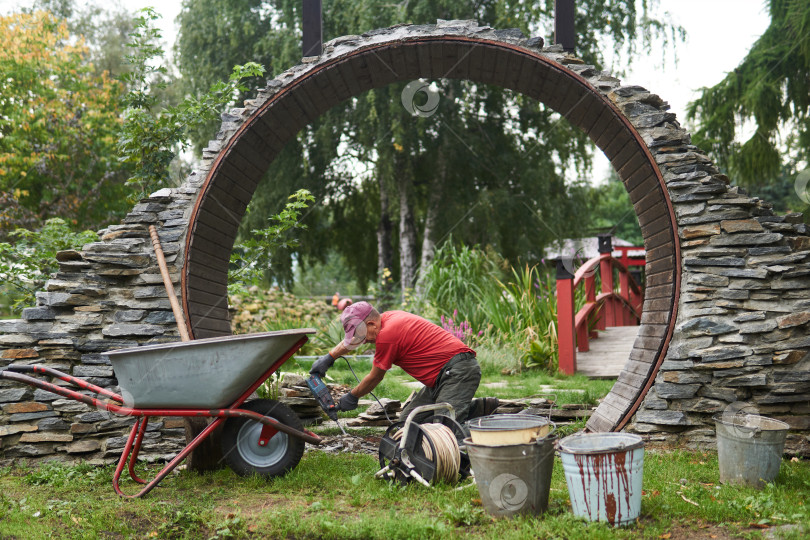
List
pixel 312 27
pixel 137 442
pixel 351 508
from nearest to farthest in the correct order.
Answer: pixel 351 508, pixel 137 442, pixel 312 27

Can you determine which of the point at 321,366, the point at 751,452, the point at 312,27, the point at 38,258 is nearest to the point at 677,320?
the point at 751,452

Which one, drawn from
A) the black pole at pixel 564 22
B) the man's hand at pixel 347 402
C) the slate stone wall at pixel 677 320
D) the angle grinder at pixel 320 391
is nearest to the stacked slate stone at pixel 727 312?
the slate stone wall at pixel 677 320

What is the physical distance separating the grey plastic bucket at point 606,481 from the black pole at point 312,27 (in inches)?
143

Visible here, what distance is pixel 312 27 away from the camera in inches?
198

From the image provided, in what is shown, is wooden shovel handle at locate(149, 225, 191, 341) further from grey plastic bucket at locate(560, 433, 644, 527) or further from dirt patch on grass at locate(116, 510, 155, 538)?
grey plastic bucket at locate(560, 433, 644, 527)

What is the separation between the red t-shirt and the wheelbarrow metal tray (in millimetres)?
586

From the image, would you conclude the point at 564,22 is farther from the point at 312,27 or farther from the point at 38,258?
the point at 38,258

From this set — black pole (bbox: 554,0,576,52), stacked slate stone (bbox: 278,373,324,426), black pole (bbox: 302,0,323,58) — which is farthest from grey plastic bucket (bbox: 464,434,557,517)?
black pole (bbox: 302,0,323,58)

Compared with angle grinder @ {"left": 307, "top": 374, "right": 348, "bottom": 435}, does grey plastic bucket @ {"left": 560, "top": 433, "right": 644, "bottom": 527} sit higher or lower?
lower

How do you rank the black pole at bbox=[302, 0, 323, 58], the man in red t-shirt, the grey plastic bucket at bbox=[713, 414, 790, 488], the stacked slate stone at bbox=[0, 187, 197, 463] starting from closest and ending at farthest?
1. the grey plastic bucket at bbox=[713, 414, 790, 488]
2. the man in red t-shirt
3. the stacked slate stone at bbox=[0, 187, 197, 463]
4. the black pole at bbox=[302, 0, 323, 58]

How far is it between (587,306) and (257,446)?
490 cm

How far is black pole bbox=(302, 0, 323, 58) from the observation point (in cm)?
502

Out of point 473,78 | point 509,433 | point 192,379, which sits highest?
point 473,78

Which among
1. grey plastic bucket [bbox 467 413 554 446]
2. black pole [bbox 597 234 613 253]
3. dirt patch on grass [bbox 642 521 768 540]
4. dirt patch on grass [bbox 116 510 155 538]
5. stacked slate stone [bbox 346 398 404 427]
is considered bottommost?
dirt patch on grass [bbox 116 510 155 538]
